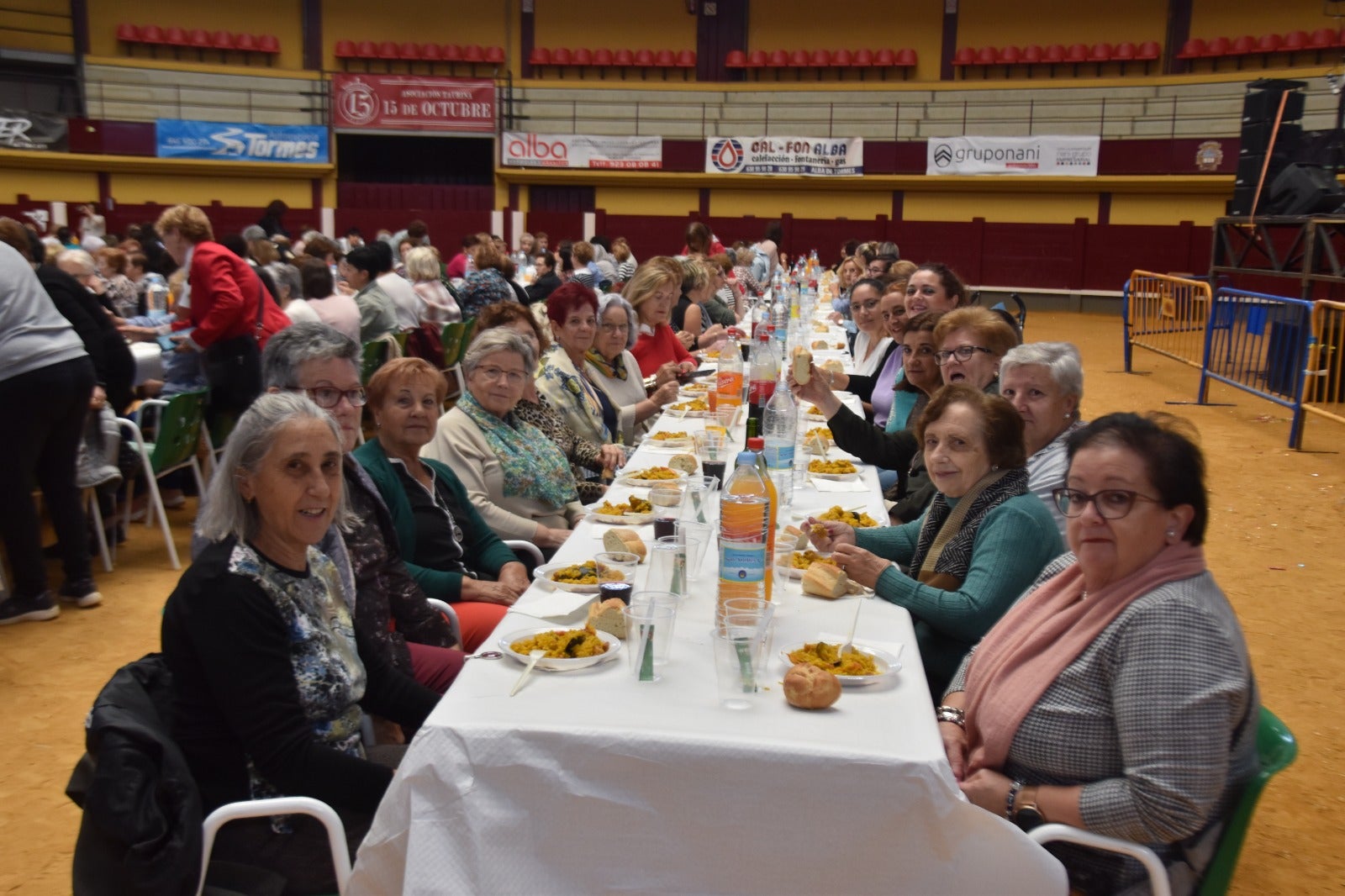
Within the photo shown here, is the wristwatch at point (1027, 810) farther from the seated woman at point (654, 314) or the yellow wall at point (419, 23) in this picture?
the yellow wall at point (419, 23)

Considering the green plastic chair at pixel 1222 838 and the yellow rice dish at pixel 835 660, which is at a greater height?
the yellow rice dish at pixel 835 660

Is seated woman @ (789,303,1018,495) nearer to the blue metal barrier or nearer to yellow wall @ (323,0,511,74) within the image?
the blue metal barrier

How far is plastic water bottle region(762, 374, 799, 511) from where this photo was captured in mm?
3332

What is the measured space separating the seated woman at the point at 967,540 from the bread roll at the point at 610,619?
61 centimetres

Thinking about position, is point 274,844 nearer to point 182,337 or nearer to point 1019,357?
point 1019,357

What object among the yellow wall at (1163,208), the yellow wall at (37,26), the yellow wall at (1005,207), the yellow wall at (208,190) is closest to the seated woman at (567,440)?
the yellow wall at (1005,207)

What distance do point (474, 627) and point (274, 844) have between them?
1.20 m

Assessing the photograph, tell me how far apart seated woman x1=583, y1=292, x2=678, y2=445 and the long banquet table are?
347 cm

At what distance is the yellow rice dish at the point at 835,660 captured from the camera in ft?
6.68

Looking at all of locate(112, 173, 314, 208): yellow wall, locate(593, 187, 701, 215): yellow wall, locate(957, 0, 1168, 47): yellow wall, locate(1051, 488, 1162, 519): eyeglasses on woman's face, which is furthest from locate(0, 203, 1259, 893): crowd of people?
locate(957, 0, 1168, 47): yellow wall

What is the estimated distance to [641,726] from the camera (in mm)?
1813

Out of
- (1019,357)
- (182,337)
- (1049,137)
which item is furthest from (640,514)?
(1049,137)

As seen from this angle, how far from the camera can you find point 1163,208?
20.5 meters

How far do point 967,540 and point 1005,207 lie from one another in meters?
20.2
